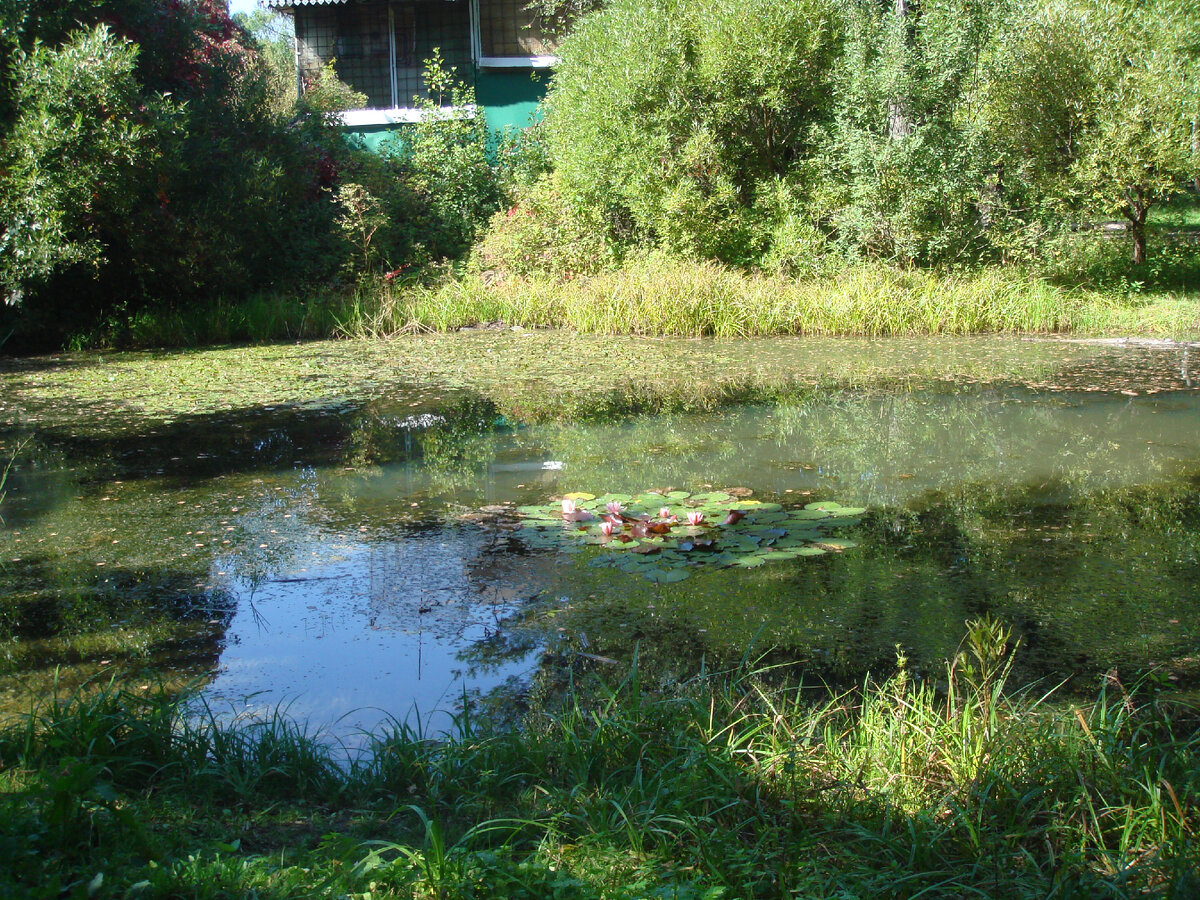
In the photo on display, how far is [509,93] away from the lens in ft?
58.1

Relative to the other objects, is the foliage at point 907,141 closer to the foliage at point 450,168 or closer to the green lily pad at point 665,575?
the foliage at point 450,168

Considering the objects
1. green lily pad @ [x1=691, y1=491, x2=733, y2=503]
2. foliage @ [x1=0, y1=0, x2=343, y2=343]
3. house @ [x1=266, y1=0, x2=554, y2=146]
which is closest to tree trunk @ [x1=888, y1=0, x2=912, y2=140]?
house @ [x1=266, y1=0, x2=554, y2=146]

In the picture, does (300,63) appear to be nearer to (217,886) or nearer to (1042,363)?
(1042,363)

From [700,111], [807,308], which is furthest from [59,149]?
[807,308]

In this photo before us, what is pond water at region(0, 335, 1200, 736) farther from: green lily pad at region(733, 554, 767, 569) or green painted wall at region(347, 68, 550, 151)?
green painted wall at region(347, 68, 550, 151)

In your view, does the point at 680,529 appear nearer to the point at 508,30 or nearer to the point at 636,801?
the point at 636,801

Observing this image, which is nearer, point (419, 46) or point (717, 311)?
point (717, 311)

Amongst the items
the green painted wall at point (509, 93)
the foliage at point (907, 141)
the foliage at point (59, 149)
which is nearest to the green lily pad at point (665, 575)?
the foliage at point (59, 149)

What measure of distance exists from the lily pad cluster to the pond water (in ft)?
0.28

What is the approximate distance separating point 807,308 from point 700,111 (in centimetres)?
380

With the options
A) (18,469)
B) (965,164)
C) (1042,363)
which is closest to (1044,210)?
(965,164)

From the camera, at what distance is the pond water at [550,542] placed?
3219 millimetres

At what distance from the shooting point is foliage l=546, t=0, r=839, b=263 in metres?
12.9

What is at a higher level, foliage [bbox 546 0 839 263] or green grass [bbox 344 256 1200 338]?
foliage [bbox 546 0 839 263]
